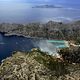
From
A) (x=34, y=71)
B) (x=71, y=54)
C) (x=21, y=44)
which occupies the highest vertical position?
(x=34, y=71)

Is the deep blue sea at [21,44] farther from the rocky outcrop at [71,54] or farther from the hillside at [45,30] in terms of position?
the rocky outcrop at [71,54]

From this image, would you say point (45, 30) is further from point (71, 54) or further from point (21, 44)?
point (71, 54)

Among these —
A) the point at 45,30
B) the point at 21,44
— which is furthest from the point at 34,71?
the point at 45,30

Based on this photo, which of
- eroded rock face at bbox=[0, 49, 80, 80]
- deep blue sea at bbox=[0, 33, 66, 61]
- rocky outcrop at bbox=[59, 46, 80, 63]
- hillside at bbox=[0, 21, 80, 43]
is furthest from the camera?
hillside at bbox=[0, 21, 80, 43]

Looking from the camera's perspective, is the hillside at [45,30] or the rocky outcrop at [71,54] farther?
the hillside at [45,30]

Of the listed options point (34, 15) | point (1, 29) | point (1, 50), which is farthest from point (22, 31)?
point (34, 15)

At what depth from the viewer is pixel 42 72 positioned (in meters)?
10.6

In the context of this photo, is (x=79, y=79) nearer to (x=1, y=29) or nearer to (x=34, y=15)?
(x=1, y=29)

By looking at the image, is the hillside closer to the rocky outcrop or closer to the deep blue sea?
the deep blue sea

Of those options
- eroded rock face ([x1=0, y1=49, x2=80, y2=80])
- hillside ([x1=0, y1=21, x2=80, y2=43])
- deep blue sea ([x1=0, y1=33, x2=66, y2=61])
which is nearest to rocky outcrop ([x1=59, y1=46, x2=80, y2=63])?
deep blue sea ([x1=0, y1=33, x2=66, y2=61])

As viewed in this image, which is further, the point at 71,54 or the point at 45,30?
the point at 45,30

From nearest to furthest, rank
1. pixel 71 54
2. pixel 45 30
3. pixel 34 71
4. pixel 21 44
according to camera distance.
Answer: pixel 34 71 < pixel 71 54 < pixel 21 44 < pixel 45 30

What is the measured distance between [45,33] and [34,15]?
88.4 feet

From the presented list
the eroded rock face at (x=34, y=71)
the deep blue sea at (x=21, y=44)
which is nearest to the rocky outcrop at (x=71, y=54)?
the deep blue sea at (x=21, y=44)
